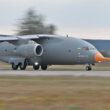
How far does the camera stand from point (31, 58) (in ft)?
131

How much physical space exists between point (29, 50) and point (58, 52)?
2.65 m

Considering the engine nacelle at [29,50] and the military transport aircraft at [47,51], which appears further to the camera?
the engine nacelle at [29,50]

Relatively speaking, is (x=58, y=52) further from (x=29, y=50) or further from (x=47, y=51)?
Answer: (x=29, y=50)

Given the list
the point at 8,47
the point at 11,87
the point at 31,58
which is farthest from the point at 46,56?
the point at 11,87

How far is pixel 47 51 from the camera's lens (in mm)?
39812

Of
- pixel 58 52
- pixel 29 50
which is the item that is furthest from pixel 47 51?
pixel 29 50

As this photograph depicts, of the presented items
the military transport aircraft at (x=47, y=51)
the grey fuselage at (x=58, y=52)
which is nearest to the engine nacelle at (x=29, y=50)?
the military transport aircraft at (x=47, y=51)

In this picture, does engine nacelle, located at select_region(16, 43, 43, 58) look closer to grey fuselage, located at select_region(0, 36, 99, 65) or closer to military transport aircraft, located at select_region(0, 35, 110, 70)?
military transport aircraft, located at select_region(0, 35, 110, 70)

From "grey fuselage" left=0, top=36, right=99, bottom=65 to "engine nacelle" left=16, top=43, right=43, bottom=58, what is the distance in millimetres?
551

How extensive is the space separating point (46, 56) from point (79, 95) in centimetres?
2305

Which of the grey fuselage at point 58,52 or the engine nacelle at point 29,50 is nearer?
the grey fuselage at point 58,52

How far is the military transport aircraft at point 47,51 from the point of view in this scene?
37906 mm

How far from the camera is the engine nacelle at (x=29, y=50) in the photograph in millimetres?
38344

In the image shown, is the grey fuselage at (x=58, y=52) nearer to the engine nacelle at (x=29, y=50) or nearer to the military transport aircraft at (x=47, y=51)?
the military transport aircraft at (x=47, y=51)
